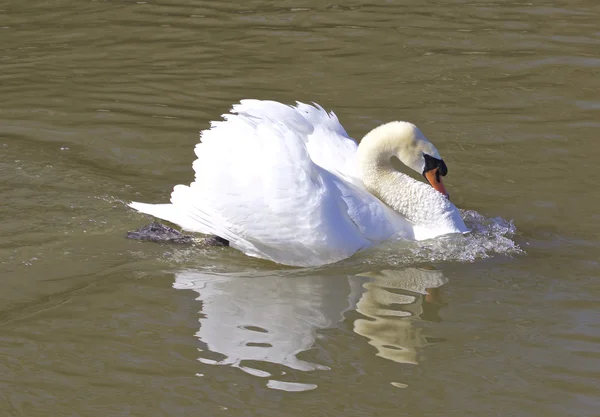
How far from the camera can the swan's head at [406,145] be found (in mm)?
6828

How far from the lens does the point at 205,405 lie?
4.71 m

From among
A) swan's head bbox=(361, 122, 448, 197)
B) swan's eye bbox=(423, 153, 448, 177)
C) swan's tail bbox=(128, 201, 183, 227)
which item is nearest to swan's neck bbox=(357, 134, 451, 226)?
swan's head bbox=(361, 122, 448, 197)

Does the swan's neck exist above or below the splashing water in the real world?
above

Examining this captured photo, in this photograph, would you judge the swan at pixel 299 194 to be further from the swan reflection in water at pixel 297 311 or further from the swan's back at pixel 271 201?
the swan reflection in water at pixel 297 311

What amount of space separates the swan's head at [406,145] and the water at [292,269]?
1.94 ft

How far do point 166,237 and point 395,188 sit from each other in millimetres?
1615

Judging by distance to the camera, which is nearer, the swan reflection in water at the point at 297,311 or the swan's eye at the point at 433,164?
the swan reflection in water at the point at 297,311

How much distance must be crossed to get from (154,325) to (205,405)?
0.94m

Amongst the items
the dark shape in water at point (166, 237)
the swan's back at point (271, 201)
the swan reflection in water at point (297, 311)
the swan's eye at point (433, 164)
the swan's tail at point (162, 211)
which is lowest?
the swan reflection in water at point (297, 311)

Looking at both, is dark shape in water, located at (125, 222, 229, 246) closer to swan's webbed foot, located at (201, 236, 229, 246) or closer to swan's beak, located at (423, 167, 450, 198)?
swan's webbed foot, located at (201, 236, 229, 246)

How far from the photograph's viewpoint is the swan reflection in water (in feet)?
17.1

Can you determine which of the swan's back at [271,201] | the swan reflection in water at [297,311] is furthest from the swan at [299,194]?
the swan reflection in water at [297,311]

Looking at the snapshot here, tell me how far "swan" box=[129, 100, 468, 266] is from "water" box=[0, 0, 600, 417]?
0.62 feet

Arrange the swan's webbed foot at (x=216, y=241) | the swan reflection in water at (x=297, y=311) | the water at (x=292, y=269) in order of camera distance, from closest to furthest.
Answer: the water at (x=292, y=269) → the swan reflection in water at (x=297, y=311) → the swan's webbed foot at (x=216, y=241)
